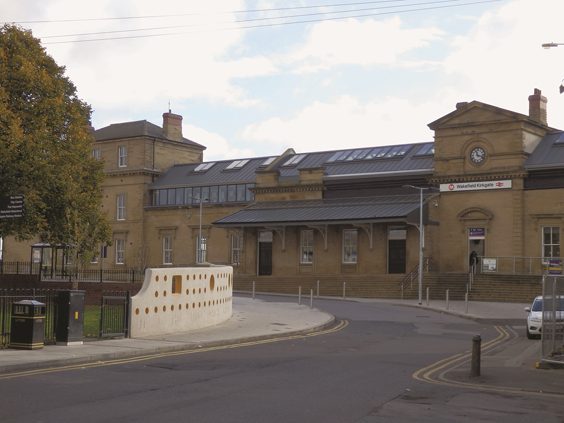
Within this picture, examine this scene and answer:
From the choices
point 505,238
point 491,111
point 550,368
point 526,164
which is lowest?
point 550,368

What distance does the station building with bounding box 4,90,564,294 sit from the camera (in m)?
51.1

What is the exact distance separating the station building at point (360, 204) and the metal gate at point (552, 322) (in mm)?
27323

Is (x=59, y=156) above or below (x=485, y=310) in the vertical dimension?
above

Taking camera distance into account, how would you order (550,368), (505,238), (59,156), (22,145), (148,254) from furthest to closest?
(148,254)
(505,238)
(59,156)
(22,145)
(550,368)

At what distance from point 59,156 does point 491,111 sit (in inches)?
1208

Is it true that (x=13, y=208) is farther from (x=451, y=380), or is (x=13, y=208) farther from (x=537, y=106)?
(x=537, y=106)

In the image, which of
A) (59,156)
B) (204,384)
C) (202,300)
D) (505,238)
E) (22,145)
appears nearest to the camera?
(204,384)

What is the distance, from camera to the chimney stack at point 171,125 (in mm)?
75262

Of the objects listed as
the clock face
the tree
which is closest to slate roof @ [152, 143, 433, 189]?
the clock face

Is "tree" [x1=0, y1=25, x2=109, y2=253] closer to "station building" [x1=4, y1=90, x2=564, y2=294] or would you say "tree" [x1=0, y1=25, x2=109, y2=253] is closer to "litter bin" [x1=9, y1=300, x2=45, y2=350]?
"station building" [x1=4, y1=90, x2=564, y2=294]

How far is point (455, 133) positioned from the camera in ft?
178

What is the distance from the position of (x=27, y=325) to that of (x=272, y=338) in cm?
832

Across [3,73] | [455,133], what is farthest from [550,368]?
[455,133]

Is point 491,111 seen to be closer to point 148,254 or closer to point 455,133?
point 455,133
